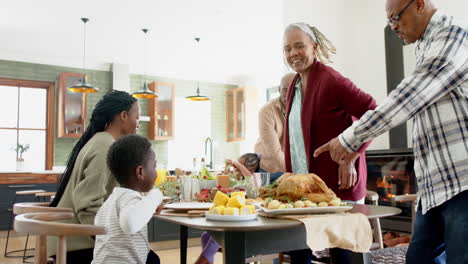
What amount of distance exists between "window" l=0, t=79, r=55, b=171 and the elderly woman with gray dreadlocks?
7.54m

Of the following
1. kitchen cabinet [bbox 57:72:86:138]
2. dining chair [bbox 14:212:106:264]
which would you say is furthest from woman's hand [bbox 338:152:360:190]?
kitchen cabinet [bbox 57:72:86:138]

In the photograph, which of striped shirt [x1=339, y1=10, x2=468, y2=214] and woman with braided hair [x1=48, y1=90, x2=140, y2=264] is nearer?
striped shirt [x1=339, y1=10, x2=468, y2=214]

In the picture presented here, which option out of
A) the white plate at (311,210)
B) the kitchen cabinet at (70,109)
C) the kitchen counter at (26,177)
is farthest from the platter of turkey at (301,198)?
the kitchen cabinet at (70,109)

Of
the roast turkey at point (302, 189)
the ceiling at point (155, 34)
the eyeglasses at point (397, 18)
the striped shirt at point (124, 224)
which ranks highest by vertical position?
the ceiling at point (155, 34)

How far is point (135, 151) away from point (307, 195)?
0.70 meters

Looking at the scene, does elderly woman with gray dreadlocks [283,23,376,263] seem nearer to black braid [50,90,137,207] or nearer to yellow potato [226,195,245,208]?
yellow potato [226,195,245,208]

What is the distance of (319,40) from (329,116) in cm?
40

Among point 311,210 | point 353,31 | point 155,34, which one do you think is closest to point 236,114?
point 155,34

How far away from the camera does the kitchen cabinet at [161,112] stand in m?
9.16

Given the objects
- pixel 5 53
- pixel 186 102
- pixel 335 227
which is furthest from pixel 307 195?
pixel 186 102

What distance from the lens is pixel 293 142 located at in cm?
212

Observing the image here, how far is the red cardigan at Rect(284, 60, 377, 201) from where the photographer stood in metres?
1.89

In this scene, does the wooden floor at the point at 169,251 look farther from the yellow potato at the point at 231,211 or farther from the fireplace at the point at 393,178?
Answer: the yellow potato at the point at 231,211

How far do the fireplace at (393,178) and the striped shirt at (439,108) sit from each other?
2.49 meters
